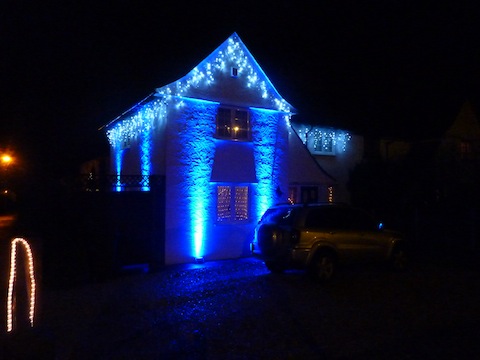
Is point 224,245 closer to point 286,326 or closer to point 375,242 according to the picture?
point 375,242

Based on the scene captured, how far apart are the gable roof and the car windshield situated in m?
4.38

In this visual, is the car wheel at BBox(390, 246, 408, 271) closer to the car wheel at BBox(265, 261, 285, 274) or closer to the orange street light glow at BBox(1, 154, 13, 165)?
the car wheel at BBox(265, 261, 285, 274)

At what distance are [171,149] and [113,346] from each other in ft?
25.2

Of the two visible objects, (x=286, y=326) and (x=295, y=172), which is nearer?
(x=286, y=326)

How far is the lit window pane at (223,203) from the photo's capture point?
1457 centimetres

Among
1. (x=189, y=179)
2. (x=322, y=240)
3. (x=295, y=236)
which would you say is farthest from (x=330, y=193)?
(x=295, y=236)

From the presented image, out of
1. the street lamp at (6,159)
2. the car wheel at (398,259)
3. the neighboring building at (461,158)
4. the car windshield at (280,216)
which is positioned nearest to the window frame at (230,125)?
the car windshield at (280,216)

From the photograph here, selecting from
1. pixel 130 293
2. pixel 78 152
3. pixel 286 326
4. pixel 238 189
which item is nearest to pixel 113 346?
pixel 286 326

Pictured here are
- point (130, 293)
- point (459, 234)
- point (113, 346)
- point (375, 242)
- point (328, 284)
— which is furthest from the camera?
point (459, 234)

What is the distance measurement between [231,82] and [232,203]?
3888 mm

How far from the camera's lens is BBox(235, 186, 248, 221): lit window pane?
49.1ft

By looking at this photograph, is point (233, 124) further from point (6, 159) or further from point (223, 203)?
point (6, 159)

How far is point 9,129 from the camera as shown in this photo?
30.5 m

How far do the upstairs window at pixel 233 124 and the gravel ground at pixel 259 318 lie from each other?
15.7 feet
